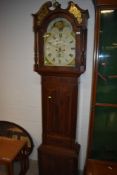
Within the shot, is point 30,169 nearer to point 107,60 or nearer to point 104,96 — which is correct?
point 104,96

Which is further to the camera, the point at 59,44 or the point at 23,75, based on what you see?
the point at 23,75

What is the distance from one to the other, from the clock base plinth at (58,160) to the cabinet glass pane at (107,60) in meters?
0.67

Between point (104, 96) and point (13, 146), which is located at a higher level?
point (104, 96)

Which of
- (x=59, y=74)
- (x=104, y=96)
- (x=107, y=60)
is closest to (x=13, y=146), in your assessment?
(x=59, y=74)

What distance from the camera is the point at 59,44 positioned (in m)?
1.77

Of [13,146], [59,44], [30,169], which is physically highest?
[59,44]

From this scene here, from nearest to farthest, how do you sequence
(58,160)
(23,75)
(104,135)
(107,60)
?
A: (107,60)
(104,135)
(58,160)
(23,75)

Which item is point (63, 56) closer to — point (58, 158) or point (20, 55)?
point (20, 55)

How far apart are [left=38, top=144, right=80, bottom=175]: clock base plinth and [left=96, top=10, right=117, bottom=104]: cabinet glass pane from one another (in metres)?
0.67

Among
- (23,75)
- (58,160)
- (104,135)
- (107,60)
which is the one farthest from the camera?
(23,75)

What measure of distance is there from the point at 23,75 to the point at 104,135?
3.78 feet

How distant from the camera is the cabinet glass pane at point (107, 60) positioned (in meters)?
1.47

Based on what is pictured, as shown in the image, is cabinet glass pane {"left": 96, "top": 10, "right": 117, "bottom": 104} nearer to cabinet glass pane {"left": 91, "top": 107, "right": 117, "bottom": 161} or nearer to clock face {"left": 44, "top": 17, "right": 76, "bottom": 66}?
cabinet glass pane {"left": 91, "top": 107, "right": 117, "bottom": 161}

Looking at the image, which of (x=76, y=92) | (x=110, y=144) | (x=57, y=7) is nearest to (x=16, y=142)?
(x=76, y=92)
